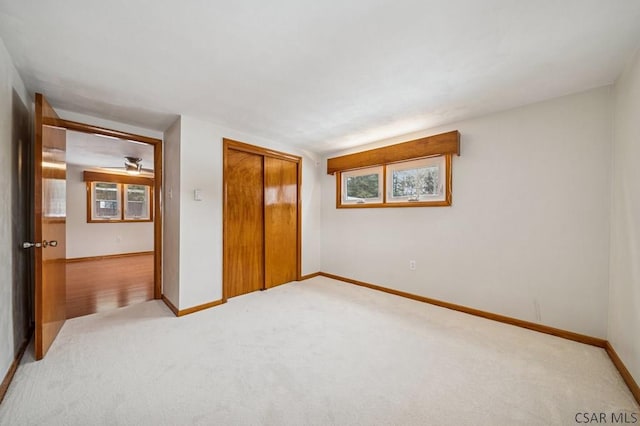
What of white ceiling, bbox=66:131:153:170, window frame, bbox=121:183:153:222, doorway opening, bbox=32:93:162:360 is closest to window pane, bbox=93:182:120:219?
window frame, bbox=121:183:153:222

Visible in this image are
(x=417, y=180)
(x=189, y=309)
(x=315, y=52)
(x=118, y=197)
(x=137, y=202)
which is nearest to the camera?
(x=315, y=52)

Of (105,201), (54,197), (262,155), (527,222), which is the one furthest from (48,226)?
(105,201)

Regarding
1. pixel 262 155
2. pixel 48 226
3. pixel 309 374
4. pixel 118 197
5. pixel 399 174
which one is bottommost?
pixel 309 374

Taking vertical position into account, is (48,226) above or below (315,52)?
below

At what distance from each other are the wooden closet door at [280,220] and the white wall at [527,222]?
1727 millimetres

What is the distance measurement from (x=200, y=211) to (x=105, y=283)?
2381mm

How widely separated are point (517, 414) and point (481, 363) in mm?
480

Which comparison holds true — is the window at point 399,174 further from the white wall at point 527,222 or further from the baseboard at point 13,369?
the baseboard at point 13,369

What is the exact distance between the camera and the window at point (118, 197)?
5.81 metres

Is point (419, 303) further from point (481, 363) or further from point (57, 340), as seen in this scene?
point (57, 340)

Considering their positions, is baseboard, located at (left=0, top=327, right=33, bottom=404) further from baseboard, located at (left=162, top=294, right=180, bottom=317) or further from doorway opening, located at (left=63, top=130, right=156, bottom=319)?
baseboard, located at (left=162, top=294, right=180, bottom=317)

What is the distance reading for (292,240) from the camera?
4094mm

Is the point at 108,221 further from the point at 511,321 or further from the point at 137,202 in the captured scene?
the point at 511,321

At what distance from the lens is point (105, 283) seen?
152 inches
